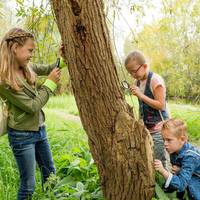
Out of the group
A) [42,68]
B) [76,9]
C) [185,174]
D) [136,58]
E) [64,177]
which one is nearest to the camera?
[76,9]

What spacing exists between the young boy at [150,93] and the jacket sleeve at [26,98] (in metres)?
0.79

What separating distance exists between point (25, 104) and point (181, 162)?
126 cm

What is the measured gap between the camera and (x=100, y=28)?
9.00 ft

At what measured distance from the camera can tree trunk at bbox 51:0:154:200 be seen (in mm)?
2721

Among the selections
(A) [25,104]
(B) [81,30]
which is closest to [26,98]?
(A) [25,104]

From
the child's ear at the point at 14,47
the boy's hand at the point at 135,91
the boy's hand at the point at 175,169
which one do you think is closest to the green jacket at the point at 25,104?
the child's ear at the point at 14,47

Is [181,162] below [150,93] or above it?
below

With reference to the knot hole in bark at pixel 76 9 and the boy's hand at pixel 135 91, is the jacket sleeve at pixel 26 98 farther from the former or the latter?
the knot hole in bark at pixel 76 9

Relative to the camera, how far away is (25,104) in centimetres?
336

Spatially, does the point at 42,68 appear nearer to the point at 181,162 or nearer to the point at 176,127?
the point at 176,127

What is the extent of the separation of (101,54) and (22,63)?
0.93 m

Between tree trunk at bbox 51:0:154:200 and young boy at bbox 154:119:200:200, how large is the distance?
0.81ft

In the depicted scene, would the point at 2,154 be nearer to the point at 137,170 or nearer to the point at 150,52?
the point at 137,170

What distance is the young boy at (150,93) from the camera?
3.76 metres
